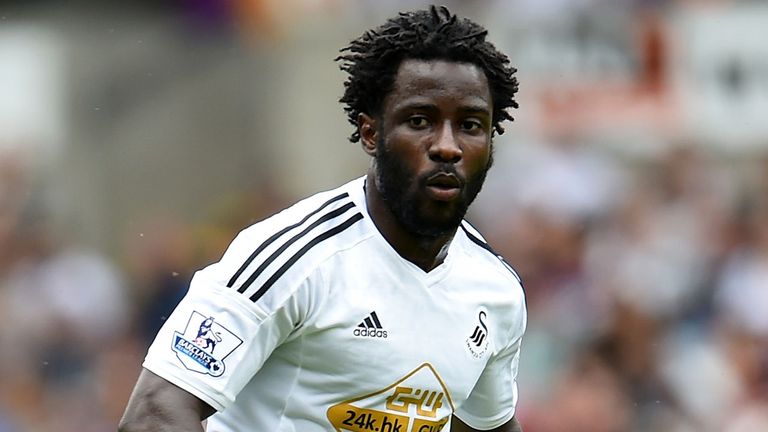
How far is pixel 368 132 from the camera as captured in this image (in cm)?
498

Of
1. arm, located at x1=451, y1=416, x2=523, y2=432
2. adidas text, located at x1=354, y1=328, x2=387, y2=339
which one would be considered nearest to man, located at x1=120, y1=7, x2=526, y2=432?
adidas text, located at x1=354, y1=328, x2=387, y2=339

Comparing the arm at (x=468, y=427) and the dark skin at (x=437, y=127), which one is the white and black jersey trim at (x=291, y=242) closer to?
the dark skin at (x=437, y=127)

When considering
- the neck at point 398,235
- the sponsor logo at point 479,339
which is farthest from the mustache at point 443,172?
the sponsor logo at point 479,339

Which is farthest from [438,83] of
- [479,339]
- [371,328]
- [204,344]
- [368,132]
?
[204,344]

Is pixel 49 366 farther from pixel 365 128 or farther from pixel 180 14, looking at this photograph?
pixel 365 128

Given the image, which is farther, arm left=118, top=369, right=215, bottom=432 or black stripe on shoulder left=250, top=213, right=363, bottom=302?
black stripe on shoulder left=250, top=213, right=363, bottom=302

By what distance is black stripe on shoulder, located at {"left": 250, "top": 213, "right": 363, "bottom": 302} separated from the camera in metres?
4.63

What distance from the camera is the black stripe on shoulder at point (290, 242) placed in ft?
15.2

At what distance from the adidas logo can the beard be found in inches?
11.3

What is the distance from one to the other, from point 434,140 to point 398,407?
79 centimetres

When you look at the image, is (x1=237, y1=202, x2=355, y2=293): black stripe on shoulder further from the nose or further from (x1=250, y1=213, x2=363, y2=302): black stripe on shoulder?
the nose

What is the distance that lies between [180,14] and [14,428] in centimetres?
555

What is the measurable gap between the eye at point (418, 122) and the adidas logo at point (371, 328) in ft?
1.77

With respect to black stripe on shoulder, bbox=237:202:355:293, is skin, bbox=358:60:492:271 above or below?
above
